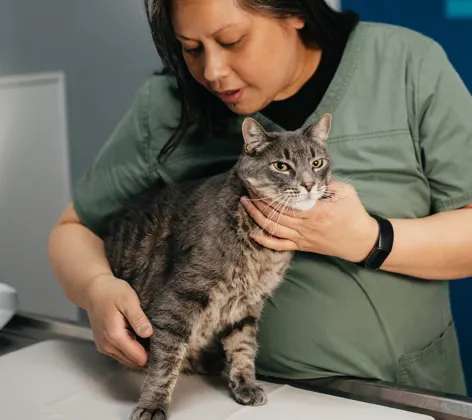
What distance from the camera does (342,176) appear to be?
1277 mm

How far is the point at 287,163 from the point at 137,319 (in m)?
0.37

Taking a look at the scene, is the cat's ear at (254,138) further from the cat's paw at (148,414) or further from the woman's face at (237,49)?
the cat's paw at (148,414)

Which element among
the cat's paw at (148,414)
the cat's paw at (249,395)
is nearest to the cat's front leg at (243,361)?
the cat's paw at (249,395)

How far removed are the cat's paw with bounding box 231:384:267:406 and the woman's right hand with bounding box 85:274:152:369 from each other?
6.7 inches

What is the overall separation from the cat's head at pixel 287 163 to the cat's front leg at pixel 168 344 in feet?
0.74

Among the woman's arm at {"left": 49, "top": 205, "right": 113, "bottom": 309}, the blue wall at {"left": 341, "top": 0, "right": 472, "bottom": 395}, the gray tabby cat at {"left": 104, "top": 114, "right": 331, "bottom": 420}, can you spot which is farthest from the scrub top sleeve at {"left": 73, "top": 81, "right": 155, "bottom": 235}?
the blue wall at {"left": 341, "top": 0, "right": 472, "bottom": 395}

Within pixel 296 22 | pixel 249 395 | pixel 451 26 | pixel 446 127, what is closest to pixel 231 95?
pixel 296 22

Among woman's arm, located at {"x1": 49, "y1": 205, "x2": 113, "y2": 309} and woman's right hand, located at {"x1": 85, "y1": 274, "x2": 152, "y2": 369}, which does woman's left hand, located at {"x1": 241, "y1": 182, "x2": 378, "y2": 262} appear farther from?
woman's arm, located at {"x1": 49, "y1": 205, "x2": 113, "y2": 309}

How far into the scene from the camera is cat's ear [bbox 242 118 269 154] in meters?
1.19

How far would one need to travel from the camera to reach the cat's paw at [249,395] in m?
1.13

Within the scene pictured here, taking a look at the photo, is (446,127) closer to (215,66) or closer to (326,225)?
(326,225)

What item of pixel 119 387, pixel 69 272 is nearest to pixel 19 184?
pixel 69 272

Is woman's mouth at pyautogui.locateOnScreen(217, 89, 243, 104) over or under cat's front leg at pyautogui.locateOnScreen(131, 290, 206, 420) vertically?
over

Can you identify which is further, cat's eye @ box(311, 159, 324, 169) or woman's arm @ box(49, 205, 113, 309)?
woman's arm @ box(49, 205, 113, 309)
